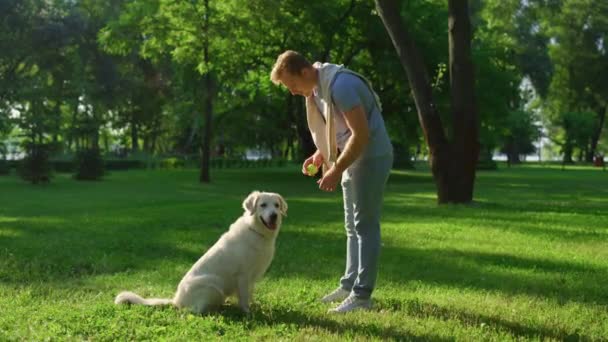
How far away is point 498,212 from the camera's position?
14742mm

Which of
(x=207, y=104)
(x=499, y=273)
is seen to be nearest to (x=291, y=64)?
(x=499, y=273)

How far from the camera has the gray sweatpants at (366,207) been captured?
214 inches

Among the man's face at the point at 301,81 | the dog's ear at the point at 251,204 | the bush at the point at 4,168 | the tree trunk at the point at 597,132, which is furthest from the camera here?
the tree trunk at the point at 597,132

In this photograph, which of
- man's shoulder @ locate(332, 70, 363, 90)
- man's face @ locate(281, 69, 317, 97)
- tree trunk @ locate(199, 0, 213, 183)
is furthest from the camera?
tree trunk @ locate(199, 0, 213, 183)

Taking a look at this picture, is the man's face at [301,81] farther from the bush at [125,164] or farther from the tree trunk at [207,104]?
the bush at [125,164]

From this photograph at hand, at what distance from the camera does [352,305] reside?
568 centimetres

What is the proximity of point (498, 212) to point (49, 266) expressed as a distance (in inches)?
397

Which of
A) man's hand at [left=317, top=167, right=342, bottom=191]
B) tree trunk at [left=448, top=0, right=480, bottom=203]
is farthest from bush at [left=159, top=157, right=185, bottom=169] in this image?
man's hand at [left=317, top=167, right=342, bottom=191]

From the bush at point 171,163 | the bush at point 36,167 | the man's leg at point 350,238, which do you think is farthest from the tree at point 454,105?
the bush at point 171,163

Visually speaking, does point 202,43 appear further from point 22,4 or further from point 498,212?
point 22,4

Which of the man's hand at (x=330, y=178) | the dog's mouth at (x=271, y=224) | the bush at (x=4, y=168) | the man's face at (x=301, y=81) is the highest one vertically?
the man's face at (x=301, y=81)

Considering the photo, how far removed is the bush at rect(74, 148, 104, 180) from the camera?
32.5m

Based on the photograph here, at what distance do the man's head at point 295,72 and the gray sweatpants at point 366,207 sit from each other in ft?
2.65

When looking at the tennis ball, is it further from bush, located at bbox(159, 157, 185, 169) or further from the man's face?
bush, located at bbox(159, 157, 185, 169)
